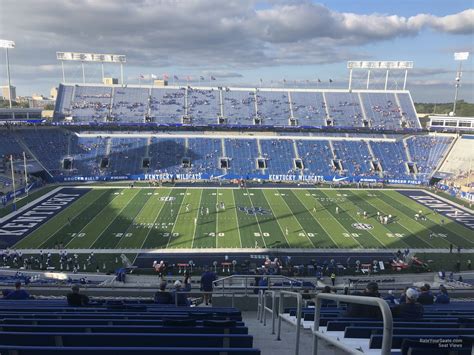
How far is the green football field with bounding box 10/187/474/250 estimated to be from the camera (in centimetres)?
3000

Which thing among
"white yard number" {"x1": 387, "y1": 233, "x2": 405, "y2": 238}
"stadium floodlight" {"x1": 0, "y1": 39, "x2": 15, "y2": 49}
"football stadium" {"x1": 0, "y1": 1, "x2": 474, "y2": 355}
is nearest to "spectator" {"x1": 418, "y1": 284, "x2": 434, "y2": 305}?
"football stadium" {"x1": 0, "y1": 1, "x2": 474, "y2": 355}

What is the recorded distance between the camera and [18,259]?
2584 cm

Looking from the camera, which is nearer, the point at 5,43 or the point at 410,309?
the point at 410,309

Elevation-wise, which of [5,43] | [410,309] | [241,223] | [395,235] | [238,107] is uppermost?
[5,43]

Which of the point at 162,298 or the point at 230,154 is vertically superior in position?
the point at 162,298

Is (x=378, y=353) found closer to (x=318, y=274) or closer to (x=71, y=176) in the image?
(x=318, y=274)

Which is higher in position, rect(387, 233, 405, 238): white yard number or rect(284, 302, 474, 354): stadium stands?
rect(284, 302, 474, 354): stadium stands

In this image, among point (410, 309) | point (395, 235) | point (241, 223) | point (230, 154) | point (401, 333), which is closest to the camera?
point (401, 333)

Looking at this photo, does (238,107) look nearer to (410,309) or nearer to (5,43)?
(5,43)

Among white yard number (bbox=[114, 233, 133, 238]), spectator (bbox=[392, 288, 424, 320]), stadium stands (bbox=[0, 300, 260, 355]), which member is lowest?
white yard number (bbox=[114, 233, 133, 238])

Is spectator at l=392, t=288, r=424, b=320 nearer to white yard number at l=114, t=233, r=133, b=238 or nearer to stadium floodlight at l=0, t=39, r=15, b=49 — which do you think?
white yard number at l=114, t=233, r=133, b=238

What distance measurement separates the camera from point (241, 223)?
113ft

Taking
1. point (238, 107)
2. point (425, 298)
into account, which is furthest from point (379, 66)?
point (425, 298)

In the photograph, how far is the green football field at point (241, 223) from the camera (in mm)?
30000
